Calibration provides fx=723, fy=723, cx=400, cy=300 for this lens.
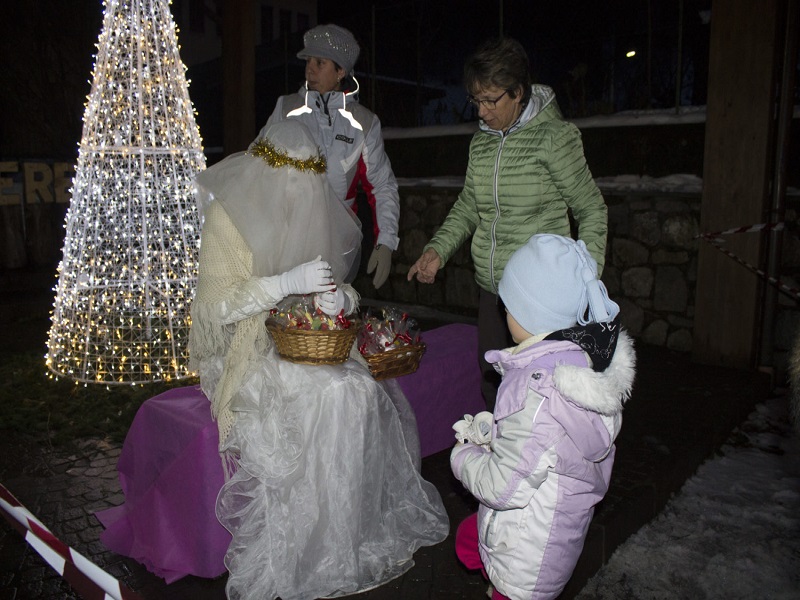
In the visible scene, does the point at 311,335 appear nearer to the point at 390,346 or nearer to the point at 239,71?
the point at 390,346

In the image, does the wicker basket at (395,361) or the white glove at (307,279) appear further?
the wicker basket at (395,361)

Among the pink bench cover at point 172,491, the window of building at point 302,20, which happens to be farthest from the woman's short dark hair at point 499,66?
the window of building at point 302,20

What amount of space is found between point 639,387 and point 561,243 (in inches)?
142

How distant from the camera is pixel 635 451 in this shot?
4352 millimetres

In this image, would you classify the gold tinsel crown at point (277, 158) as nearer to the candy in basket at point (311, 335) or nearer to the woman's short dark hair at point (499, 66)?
the candy in basket at point (311, 335)

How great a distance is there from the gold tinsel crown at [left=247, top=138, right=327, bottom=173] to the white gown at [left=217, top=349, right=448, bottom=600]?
816 mm

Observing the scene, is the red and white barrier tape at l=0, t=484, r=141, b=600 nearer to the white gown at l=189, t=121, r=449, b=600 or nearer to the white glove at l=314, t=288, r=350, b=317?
the white gown at l=189, t=121, r=449, b=600

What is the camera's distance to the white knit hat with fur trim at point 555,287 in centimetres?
226

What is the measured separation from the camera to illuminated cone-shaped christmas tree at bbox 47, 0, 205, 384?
5.46m

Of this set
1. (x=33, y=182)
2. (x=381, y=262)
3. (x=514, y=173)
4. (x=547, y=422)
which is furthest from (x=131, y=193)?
(x=33, y=182)

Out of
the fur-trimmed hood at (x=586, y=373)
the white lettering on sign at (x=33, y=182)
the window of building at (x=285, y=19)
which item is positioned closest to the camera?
the fur-trimmed hood at (x=586, y=373)

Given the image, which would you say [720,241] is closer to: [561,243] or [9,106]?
[561,243]

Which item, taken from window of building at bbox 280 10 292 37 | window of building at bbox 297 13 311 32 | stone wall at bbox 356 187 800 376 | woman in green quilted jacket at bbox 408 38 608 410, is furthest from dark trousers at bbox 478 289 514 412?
window of building at bbox 297 13 311 32

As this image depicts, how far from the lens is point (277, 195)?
2982mm
